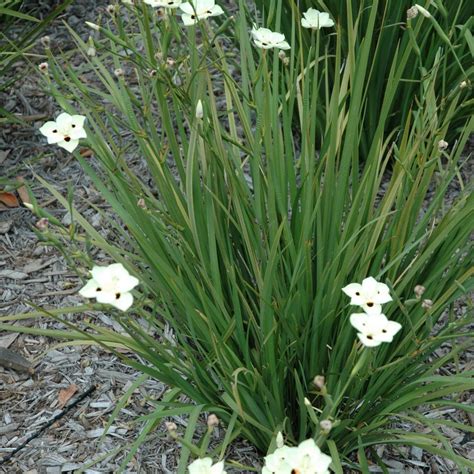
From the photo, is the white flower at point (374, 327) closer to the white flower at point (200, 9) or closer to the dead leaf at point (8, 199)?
the white flower at point (200, 9)

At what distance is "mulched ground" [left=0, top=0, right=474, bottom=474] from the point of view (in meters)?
1.95

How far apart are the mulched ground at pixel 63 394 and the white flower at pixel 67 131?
0.53 metres

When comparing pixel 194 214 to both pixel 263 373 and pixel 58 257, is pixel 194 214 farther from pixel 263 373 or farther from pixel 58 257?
pixel 58 257

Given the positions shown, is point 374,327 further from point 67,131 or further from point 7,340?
point 7,340

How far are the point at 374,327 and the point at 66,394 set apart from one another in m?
1.06

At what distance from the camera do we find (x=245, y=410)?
1760mm

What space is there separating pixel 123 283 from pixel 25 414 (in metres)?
0.90

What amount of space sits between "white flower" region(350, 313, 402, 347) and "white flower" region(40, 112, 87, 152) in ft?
2.08

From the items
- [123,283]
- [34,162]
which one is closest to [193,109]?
[123,283]

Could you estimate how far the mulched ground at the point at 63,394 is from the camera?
1.95 meters

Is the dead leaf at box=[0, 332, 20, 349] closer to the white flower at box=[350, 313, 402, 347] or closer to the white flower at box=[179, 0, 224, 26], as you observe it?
the white flower at box=[179, 0, 224, 26]

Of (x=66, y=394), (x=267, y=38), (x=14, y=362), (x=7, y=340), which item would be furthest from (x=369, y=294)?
(x=7, y=340)

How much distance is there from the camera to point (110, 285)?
4.40 ft

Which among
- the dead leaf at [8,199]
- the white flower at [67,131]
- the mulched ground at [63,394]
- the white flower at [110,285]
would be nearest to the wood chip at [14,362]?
the mulched ground at [63,394]
